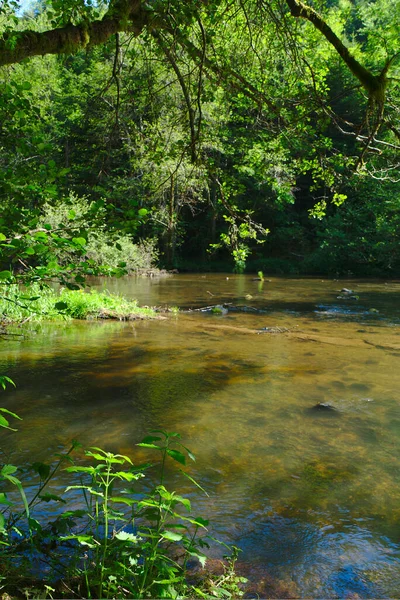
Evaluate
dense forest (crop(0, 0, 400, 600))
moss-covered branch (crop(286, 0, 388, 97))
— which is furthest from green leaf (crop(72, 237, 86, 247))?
moss-covered branch (crop(286, 0, 388, 97))

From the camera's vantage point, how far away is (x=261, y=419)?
6379 mm

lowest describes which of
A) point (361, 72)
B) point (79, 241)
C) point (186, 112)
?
point (79, 241)

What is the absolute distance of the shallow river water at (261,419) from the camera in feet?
12.4

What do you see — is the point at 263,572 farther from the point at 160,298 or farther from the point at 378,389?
the point at 160,298

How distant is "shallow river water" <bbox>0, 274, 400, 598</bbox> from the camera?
12.4 ft

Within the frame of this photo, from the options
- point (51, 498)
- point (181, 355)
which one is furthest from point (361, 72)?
point (181, 355)

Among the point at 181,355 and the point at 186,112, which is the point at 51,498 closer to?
the point at 186,112

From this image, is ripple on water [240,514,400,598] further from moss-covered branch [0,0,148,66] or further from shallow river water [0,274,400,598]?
moss-covered branch [0,0,148,66]

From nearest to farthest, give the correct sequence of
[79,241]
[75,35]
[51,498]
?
[51,498]
[79,241]
[75,35]

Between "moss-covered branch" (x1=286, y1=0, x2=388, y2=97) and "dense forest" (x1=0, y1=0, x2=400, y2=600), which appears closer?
"dense forest" (x1=0, y1=0, x2=400, y2=600)

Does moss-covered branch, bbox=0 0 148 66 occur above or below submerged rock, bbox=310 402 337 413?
A: above

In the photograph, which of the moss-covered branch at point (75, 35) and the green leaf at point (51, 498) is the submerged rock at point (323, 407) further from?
the moss-covered branch at point (75, 35)

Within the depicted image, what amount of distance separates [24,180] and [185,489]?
3.09 metres

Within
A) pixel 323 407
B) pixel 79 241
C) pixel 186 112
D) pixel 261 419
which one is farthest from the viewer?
pixel 323 407
